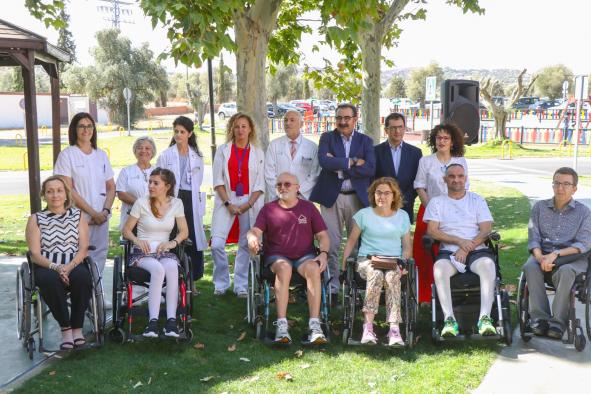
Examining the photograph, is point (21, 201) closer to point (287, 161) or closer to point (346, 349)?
point (287, 161)

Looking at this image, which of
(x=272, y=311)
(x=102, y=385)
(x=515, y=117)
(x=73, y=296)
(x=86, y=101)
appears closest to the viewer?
(x=102, y=385)

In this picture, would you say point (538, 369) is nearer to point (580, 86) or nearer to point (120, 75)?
point (580, 86)

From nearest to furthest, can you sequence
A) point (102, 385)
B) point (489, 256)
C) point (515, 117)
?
point (102, 385), point (489, 256), point (515, 117)

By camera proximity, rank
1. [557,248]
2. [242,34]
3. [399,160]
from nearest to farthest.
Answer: [557,248] < [399,160] < [242,34]

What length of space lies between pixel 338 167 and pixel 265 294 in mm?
1358

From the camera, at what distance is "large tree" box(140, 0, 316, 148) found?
6.20 meters

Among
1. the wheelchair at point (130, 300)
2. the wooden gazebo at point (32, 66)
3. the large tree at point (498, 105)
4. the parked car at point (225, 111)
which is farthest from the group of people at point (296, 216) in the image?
the parked car at point (225, 111)

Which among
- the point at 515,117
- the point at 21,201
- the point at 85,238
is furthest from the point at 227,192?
the point at 515,117

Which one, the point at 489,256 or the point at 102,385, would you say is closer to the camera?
the point at 102,385

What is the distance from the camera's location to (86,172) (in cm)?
569

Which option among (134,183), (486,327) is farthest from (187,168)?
(486,327)

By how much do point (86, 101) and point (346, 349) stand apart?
41567 millimetres

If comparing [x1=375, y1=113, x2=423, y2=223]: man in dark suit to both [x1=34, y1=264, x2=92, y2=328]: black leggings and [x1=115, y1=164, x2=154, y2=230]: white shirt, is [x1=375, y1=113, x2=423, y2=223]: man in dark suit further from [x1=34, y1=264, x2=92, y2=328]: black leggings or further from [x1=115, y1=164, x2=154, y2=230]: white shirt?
[x1=34, y1=264, x2=92, y2=328]: black leggings

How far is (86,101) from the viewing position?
4347cm
